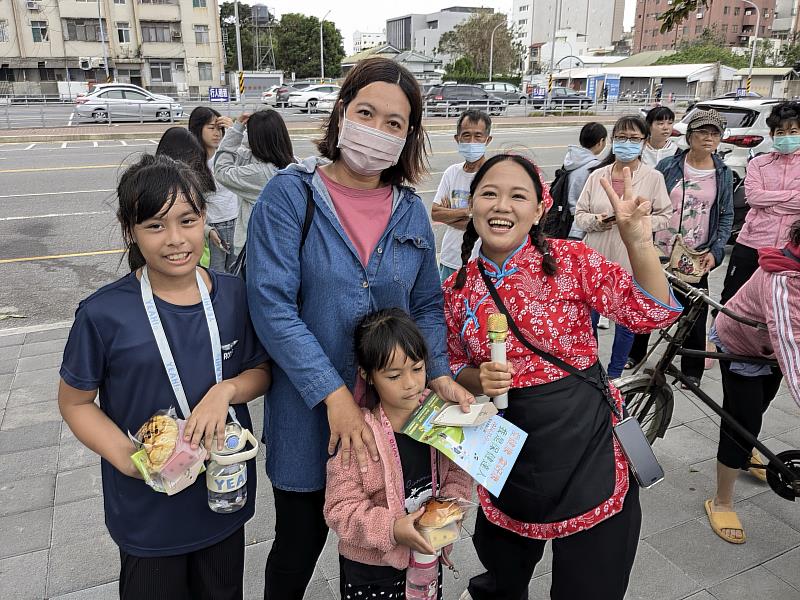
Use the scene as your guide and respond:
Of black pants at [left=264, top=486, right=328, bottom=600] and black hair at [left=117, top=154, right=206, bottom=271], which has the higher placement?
black hair at [left=117, top=154, right=206, bottom=271]

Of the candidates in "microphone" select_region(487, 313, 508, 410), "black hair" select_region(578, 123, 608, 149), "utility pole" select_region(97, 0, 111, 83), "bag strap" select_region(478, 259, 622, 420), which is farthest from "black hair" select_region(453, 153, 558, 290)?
"utility pole" select_region(97, 0, 111, 83)

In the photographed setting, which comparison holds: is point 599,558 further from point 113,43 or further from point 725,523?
point 113,43

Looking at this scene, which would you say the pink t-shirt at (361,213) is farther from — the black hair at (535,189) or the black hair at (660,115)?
the black hair at (660,115)

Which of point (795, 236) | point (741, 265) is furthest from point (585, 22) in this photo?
point (795, 236)

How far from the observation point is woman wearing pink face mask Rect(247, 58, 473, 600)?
1.69m

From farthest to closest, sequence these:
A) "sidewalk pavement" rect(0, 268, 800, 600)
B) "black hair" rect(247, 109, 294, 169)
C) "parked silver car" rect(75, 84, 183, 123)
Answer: "parked silver car" rect(75, 84, 183, 123), "black hair" rect(247, 109, 294, 169), "sidewalk pavement" rect(0, 268, 800, 600)

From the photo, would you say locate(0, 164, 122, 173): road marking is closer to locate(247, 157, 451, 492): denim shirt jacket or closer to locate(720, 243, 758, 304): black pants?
locate(720, 243, 758, 304): black pants

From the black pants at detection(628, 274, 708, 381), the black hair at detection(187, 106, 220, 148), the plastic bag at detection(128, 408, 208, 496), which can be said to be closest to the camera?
the plastic bag at detection(128, 408, 208, 496)

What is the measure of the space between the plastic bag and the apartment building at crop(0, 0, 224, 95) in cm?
4302

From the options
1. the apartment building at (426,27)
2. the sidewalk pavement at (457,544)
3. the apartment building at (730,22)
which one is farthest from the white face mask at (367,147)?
the apartment building at (426,27)

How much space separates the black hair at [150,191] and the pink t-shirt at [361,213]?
39cm

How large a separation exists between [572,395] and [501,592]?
2.81ft

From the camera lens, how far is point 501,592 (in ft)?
7.32

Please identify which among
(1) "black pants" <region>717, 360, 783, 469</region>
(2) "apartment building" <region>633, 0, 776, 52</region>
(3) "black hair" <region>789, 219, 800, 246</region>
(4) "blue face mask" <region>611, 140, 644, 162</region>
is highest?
(2) "apartment building" <region>633, 0, 776, 52</region>
